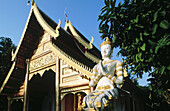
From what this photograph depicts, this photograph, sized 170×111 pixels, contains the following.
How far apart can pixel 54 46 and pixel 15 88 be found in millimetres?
4002

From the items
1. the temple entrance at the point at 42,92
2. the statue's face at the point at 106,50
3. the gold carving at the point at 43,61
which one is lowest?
the temple entrance at the point at 42,92

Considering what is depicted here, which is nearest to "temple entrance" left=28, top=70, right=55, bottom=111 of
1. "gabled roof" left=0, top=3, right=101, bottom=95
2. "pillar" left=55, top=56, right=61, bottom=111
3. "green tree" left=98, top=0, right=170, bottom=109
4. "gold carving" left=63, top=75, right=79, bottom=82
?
"gabled roof" left=0, top=3, right=101, bottom=95

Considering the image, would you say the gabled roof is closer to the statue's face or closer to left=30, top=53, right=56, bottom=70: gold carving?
left=30, top=53, right=56, bottom=70: gold carving

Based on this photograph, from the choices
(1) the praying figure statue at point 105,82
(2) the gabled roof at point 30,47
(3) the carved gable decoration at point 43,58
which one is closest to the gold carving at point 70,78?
(3) the carved gable decoration at point 43,58

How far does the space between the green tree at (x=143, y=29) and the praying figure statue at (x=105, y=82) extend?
949 mm

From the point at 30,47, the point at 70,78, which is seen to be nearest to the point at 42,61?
the point at 30,47

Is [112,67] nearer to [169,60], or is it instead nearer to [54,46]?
[169,60]

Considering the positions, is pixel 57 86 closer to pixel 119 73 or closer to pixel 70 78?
pixel 70 78

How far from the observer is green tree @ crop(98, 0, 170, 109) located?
133 inches

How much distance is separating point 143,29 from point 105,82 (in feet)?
5.90

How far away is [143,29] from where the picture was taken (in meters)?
3.74

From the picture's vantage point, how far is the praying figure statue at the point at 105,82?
2.33 meters

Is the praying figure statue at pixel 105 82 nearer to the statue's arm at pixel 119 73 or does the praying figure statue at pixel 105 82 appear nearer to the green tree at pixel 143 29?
the statue's arm at pixel 119 73

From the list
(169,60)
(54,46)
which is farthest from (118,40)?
(54,46)
